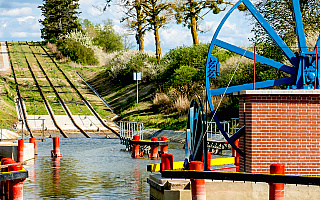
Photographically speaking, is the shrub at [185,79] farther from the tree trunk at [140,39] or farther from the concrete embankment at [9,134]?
the tree trunk at [140,39]

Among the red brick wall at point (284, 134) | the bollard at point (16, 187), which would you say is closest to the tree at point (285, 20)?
the red brick wall at point (284, 134)

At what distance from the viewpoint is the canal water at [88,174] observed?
→ 13.1 meters

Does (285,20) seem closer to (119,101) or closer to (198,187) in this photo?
(119,101)

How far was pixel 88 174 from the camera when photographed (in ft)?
53.8

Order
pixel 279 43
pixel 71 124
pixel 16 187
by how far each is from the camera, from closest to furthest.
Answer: pixel 16 187
pixel 279 43
pixel 71 124

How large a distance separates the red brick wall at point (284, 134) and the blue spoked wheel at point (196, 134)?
102 centimetres

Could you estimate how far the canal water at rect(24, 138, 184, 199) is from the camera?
13.1m

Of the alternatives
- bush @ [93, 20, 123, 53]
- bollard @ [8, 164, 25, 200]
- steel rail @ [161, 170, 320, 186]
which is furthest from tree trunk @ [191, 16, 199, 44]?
bush @ [93, 20, 123, 53]

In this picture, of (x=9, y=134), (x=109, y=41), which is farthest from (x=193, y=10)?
(x=109, y=41)

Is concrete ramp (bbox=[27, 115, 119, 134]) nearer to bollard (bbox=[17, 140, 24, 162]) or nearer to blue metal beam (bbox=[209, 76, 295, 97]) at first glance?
bollard (bbox=[17, 140, 24, 162])

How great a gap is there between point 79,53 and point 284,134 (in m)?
53.7

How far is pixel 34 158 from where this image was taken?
2075 centimetres

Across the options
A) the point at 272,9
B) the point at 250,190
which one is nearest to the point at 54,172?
the point at 250,190

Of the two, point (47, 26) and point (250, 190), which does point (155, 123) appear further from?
point (47, 26)
